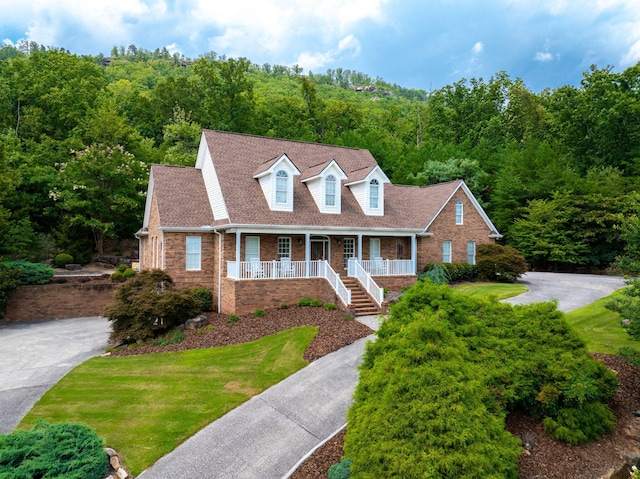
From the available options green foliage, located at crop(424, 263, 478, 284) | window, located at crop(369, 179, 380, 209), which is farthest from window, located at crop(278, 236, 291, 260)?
green foliage, located at crop(424, 263, 478, 284)

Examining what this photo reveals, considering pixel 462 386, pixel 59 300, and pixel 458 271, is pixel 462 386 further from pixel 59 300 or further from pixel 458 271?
pixel 59 300

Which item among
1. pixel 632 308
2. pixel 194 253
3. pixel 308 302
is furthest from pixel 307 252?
pixel 632 308

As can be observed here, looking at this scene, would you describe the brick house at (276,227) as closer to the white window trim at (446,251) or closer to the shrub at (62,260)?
the white window trim at (446,251)

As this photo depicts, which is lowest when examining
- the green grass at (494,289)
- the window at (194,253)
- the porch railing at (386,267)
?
the green grass at (494,289)

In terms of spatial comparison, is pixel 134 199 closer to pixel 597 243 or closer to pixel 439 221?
pixel 439 221

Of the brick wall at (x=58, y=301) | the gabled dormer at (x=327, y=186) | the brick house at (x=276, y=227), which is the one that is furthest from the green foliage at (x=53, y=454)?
the brick wall at (x=58, y=301)

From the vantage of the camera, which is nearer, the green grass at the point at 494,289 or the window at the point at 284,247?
the window at the point at 284,247
